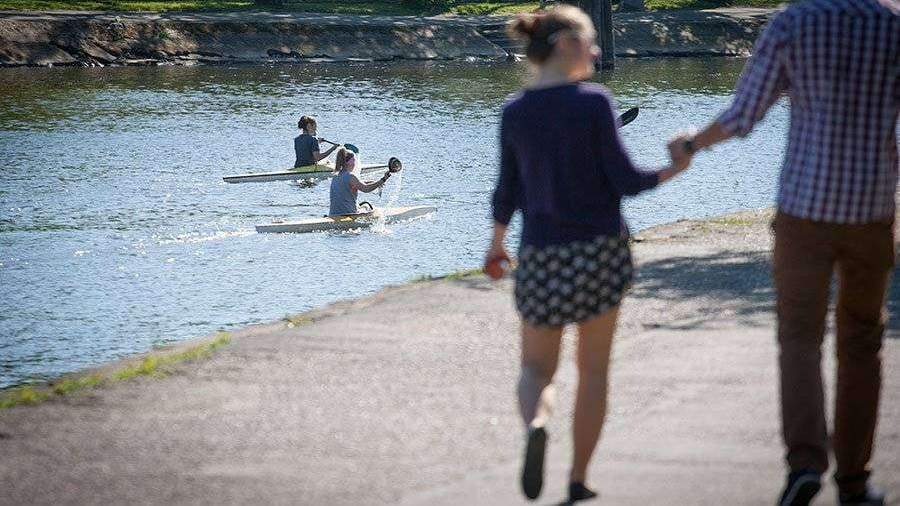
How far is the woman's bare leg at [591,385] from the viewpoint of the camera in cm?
Answer: 572

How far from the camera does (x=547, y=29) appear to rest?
5578 millimetres

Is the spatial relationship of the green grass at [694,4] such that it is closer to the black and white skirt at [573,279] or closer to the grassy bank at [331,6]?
the grassy bank at [331,6]

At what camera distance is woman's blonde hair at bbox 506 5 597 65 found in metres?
5.56

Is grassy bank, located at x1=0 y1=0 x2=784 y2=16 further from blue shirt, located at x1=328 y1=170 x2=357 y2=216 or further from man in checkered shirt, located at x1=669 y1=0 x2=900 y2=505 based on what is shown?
man in checkered shirt, located at x1=669 y1=0 x2=900 y2=505

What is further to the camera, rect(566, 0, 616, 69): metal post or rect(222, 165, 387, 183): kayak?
rect(566, 0, 616, 69): metal post

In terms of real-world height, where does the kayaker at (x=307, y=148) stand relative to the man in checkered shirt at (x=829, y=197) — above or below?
below

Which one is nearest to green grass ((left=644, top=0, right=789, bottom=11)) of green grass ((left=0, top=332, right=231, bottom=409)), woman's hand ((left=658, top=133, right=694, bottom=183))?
green grass ((left=0, top=332, right=231, bottom=409))

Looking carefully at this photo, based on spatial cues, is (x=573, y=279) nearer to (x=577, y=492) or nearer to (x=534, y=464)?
(x=534, y=464)

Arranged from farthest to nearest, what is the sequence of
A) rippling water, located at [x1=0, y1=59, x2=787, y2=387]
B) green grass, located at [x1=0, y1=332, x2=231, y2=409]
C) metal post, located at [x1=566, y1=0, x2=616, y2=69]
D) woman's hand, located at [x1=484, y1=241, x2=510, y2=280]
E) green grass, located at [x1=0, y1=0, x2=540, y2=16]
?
green grass, located at [x1=0, y1=0, x2=540, y2=16] → metal post, located at [x1=566, y1=0, x2=616, y2=69] → rippling water, located at [x1=0, y1=59, x2=787, y2=387] → green grass, located at [x1=0, y1=332, x2=231, y2=409] → woman's hand, located at [x1=484, y1=241, x2=510, y2=280]

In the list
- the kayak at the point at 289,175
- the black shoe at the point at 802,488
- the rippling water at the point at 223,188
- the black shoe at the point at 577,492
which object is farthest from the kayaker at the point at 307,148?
the black shoe at the point at 802,488

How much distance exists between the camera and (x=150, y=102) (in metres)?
43.3

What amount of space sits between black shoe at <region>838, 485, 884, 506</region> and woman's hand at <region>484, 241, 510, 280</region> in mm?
1519

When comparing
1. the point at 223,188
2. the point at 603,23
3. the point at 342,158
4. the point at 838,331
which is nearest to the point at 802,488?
the point at 838,331

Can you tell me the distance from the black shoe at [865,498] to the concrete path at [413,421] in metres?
0.10
